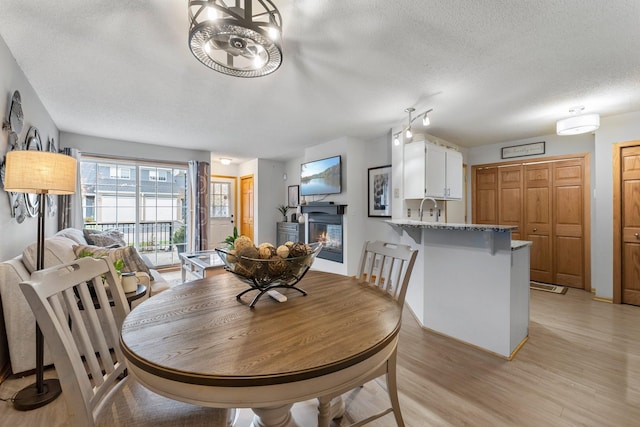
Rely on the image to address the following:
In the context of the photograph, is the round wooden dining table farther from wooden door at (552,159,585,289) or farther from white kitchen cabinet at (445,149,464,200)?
wooden door at (552,159,585,289)

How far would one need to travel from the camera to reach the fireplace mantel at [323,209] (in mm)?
4480

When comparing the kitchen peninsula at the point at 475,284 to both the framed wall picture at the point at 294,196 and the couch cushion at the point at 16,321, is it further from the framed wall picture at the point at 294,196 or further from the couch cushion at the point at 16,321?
the framed wall picture at the point at 294,196

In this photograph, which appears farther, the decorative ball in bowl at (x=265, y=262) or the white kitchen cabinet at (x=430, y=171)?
the white kitchen cabinet at (x=430, y=171)

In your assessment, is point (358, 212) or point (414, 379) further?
point (358, 212)

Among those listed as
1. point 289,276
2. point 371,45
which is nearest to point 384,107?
point 371,45

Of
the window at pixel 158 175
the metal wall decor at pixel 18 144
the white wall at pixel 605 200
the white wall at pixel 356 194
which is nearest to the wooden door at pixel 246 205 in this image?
the window at pixel 158 175

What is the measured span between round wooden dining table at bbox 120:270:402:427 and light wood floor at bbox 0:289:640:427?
0.81 metres

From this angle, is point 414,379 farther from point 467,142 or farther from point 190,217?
point 190,217

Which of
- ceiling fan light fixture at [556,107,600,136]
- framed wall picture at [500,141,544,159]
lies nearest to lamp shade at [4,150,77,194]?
ceiling fan light fixture at [556,107,600,136]

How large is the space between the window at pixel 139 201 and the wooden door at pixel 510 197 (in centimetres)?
592

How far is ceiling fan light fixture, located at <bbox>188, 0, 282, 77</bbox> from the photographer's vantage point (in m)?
1.22

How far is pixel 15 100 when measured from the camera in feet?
7.06

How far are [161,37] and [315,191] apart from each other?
11.0 feet

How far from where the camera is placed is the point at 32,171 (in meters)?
1.68
